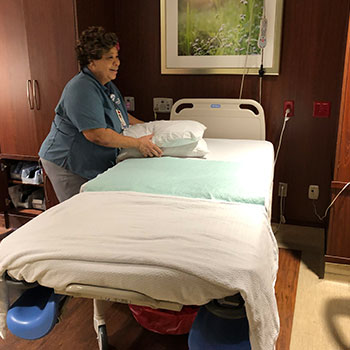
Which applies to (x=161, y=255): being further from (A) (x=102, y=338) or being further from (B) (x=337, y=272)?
(B) (x=337, y=272)

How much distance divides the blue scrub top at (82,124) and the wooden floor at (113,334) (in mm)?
708

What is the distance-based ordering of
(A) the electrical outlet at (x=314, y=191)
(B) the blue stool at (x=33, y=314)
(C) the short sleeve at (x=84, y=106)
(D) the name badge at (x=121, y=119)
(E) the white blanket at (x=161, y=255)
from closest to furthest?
(E) the white blanket at (x=161, y=255), (B) the blue stool at (x=33, y=314), (C) the short sleeve at (x=84, y=106), (D) the name badge at (x=121, y=119), (A) the electrical outlet at (x=314, y=191)

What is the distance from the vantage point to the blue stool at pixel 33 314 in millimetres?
1157

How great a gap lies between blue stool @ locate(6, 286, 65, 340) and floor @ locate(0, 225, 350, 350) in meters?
1.09

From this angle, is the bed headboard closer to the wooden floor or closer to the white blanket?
the wooden floor

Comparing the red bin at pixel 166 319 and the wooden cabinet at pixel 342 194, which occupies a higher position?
the wooden cabinet at pixel 342 194

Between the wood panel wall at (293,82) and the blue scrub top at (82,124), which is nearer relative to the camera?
the blue scrub top at (82,124)

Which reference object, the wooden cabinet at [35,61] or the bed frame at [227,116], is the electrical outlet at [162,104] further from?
the wooden cabinet at [35,61]

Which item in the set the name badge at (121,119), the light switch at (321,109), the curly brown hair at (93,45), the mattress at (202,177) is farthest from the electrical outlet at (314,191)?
the curly brown hair at (93,45)

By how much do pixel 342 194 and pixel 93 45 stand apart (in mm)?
1540

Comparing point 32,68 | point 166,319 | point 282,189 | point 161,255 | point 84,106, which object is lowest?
point 166,319

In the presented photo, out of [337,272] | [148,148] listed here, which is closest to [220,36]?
[148,148]

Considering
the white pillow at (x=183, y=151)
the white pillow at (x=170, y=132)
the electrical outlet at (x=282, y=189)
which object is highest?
the white pillow at (x=170, y=132)

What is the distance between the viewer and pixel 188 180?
164 centimetres
